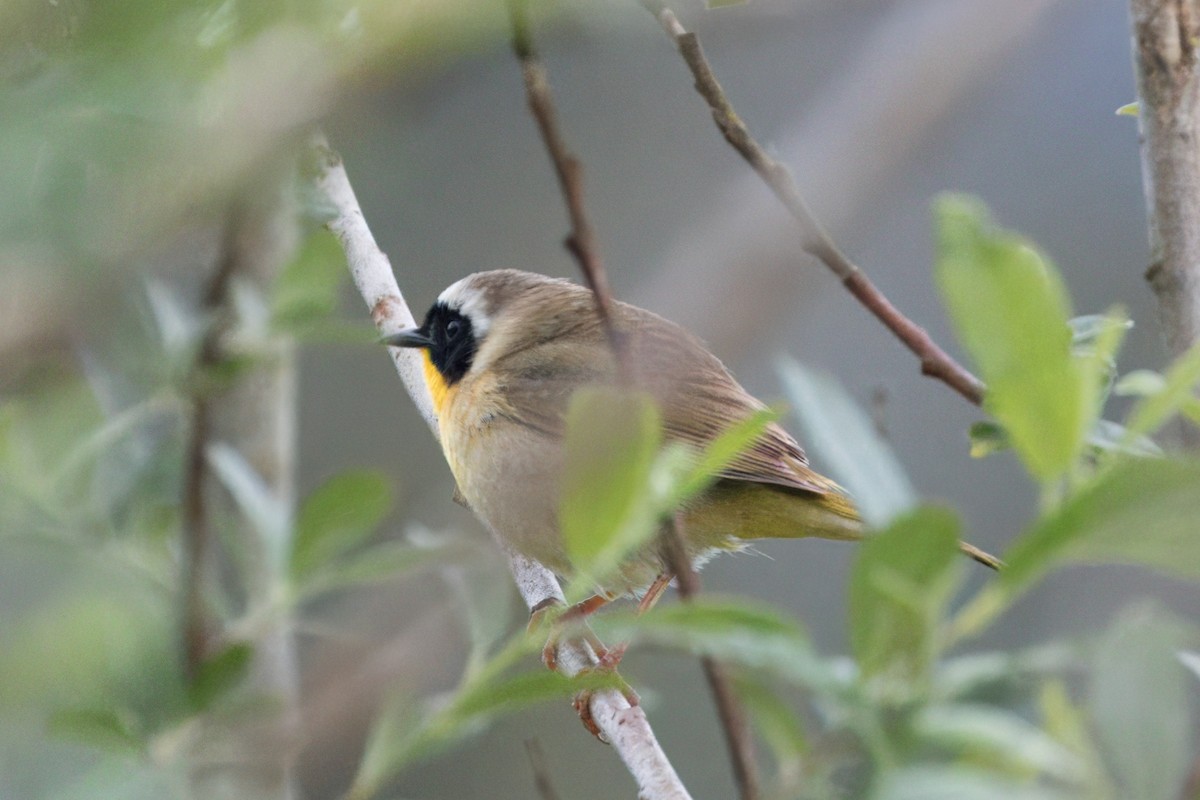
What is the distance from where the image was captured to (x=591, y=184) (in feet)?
19.5

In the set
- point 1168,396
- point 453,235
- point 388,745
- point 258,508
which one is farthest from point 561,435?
point 453,235

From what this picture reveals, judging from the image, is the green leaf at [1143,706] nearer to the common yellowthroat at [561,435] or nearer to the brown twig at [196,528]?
the brown twig at [196,528]

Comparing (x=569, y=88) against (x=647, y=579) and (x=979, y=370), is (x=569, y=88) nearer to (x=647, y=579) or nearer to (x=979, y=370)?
(x=647, y=579)

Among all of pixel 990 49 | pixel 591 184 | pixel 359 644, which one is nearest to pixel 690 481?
pixel 359 644

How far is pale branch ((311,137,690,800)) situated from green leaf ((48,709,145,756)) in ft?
2.53

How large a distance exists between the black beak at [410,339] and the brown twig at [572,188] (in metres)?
1.88

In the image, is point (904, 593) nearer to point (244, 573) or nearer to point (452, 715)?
point (452, 715)

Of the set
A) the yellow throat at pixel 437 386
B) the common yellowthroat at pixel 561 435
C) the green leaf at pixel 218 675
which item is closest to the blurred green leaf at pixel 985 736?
the green leaf at pixel 218 675

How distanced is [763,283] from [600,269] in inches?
47.3

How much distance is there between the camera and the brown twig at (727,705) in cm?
67

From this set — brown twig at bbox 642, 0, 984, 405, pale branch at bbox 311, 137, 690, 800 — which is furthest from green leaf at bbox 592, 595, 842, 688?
pale branch at bbox 311, 137, 690, 800

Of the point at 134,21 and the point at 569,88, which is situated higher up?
the point at 569,88

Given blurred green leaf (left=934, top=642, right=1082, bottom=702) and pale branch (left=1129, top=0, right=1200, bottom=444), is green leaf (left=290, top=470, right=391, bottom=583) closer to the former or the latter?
blurred green leaf (left=934, top=642, right=1082, bottom=702)

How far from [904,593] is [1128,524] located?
4.5 inches
